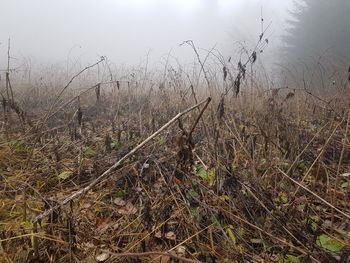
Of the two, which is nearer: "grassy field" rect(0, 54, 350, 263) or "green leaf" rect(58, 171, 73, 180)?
"grassy field" rect(0, 54, 350, 263)

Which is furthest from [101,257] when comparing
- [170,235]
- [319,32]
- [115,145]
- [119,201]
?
[319,32]

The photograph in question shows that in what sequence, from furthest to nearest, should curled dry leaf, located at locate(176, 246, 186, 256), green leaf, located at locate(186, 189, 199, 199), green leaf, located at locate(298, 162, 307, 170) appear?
green leaf, located at locate(298, 162, 307, 170)
green leaf, located at locate(186, 189, 199, 199)
curled dry leaf, located at locate(176, 246, 186, 256)

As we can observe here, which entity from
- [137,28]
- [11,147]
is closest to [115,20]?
[137,28]

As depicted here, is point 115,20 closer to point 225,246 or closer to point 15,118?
point 15,118

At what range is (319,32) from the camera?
10.5m

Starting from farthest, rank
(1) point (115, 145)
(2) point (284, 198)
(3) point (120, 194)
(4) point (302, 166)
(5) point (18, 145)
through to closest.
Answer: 1. (1) point (115, 145)
2. (5) point (18, 145)
3. (4) point (302, 166)
4. (3) point (120, 194)
5. (2) point (284, 198)

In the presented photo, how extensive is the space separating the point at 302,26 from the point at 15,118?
12.0 meters

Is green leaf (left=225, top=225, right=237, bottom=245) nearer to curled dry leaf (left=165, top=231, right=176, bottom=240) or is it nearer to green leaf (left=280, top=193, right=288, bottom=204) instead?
curled dry leaf (left=165, top=231, right=176, bottom=240)

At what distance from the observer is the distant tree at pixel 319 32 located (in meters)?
9.81

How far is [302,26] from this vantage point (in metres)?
11.2

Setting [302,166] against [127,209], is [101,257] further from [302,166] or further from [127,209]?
[302,166]

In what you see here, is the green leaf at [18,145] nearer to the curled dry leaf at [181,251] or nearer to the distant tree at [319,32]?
the curled dry leaf at [181,251]

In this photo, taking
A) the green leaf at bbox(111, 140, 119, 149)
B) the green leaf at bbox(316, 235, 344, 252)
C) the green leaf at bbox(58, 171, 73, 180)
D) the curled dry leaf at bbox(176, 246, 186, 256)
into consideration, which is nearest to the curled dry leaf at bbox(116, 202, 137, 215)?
the curled dry leaf at bbox(176, 246, 186, 256)

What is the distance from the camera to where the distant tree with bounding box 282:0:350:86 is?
32.2 ft
